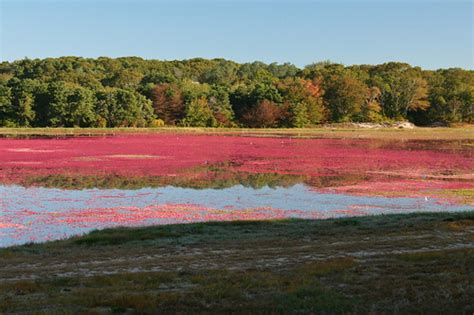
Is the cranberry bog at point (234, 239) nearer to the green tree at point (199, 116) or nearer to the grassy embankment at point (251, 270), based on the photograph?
the grassy embankment at point (251, 270)

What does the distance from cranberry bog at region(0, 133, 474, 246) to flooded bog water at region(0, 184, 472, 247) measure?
1.6 inches

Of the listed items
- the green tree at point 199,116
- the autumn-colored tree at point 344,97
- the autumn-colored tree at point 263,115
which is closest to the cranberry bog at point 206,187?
the green tree at point 199,116

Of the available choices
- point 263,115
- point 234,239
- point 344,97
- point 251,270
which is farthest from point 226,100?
point 251,270

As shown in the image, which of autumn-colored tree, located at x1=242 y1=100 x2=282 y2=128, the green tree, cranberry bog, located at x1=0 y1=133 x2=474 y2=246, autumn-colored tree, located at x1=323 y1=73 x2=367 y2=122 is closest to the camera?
cranberry bog, located at x1=0 y1=133 x2=474 y2=246

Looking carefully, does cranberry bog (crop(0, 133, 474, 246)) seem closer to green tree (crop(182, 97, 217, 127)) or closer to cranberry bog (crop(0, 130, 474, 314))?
cranberry bog (crop(0, 130, 474, 314))

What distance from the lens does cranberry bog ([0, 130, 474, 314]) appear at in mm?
9352

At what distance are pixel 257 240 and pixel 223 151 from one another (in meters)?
38.5

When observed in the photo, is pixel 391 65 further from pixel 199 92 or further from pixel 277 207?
pixel 277 207

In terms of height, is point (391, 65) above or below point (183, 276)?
above

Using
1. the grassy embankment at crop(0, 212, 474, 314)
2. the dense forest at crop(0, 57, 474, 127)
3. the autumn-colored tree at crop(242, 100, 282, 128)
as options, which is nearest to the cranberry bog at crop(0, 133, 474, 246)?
the grassy embankment at crop(0, 212, 474, 314)

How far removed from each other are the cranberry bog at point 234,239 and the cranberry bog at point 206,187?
0.10 m

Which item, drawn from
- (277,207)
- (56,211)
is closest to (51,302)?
(56,211)

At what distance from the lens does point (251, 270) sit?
38.8ft

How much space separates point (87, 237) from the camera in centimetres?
1727
